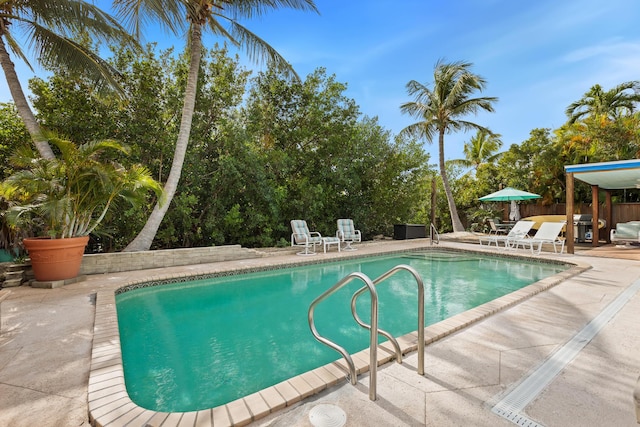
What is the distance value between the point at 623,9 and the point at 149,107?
13.6 metres

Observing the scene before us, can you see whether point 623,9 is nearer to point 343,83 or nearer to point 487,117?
point 487,117

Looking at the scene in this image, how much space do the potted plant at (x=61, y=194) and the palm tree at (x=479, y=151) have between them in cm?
2166

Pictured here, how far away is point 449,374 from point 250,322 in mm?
2928

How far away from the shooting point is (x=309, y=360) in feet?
11.4

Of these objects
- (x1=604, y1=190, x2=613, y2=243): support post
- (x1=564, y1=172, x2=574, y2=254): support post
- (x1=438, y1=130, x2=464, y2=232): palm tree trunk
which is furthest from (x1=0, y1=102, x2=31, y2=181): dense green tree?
(x1=604, y1=190, x2=613, y2=243): support post

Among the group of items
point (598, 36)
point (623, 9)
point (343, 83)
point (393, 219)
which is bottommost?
point (393, 219)

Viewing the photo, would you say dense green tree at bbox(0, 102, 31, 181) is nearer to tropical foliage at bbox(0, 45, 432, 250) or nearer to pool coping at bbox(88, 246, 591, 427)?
tropical foliage at bbox(0, 45, 432, 250)

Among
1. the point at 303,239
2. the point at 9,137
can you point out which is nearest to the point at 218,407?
the point at 303,239

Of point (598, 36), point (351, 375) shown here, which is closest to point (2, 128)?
point (351, 375)

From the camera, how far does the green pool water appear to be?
3.02 meters

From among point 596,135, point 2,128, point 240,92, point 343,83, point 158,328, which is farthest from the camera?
point 596,135

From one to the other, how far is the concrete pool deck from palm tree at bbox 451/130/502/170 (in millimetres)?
20711

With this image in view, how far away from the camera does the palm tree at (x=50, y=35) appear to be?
21.6 ft

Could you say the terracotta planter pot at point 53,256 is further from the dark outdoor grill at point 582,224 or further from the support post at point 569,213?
the dark outdoor grill at point 582,224
